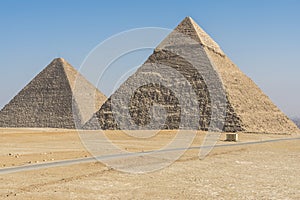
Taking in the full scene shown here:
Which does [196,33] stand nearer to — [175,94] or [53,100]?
[175,94]

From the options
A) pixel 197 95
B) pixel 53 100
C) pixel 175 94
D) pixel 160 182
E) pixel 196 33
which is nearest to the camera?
pixel 160 182

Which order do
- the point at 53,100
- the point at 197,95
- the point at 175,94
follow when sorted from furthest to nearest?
the point at 53,100 → the point at 175,94 → the point at 197,95

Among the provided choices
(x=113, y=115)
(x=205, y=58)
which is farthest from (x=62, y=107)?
(x=205, y=58)

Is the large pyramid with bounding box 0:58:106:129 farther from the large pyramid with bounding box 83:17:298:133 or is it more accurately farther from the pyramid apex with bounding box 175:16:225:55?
the pyramid apex with bounding box 175:16:225:55

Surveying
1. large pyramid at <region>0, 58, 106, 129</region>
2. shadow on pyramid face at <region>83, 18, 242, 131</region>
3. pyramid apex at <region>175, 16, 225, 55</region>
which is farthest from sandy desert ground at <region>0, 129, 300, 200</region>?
large pyramid at <region>0, 58, 106, 129</region>

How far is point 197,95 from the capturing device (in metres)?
72.3

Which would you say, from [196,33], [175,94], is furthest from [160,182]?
[196,33]

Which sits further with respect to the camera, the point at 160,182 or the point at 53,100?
the point at 53,100

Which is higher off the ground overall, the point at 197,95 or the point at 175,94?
the point at 175,94

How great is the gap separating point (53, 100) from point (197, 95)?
124ft

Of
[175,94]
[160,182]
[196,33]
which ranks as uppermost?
[196,33]

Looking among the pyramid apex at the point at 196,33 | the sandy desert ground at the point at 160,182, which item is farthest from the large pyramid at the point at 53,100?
the sandy desert ground at the point at 160,182

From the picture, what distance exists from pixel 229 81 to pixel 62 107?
3723cm

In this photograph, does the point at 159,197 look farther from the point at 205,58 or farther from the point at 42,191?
the point at 205,58
